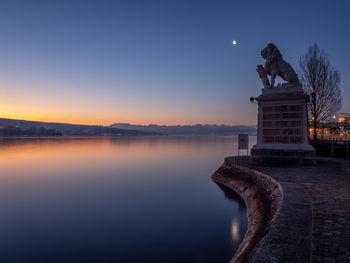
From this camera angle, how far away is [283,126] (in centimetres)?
1501

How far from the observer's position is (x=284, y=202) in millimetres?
5980

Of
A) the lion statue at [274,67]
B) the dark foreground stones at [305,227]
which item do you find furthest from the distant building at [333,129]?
the dark foreground stones at [305,227]

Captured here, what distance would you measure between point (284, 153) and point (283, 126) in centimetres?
199

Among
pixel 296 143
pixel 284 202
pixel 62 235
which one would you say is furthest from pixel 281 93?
pixel 62 235

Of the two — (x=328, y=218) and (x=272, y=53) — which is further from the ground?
(x=272, y=53)

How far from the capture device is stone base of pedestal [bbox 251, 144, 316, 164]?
1412cm

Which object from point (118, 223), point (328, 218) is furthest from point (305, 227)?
point (118, 223)

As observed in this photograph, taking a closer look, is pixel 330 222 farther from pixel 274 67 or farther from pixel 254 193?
pixel 274 67

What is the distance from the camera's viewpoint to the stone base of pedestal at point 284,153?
46.3 ft

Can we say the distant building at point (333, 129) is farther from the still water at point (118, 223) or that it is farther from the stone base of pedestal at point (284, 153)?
the still water at point (118, 223)

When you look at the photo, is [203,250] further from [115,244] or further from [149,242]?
[115,244]

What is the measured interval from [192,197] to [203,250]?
276 inches

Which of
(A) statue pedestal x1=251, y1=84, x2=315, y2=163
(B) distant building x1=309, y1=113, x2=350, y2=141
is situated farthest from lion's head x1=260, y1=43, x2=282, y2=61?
(B) distant building x1=309, y1=113, x2=350, y2=141

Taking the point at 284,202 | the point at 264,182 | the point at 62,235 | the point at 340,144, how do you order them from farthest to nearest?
the point at 340,144, the point at 264,182, the point at 62,235, the point at 284,202
